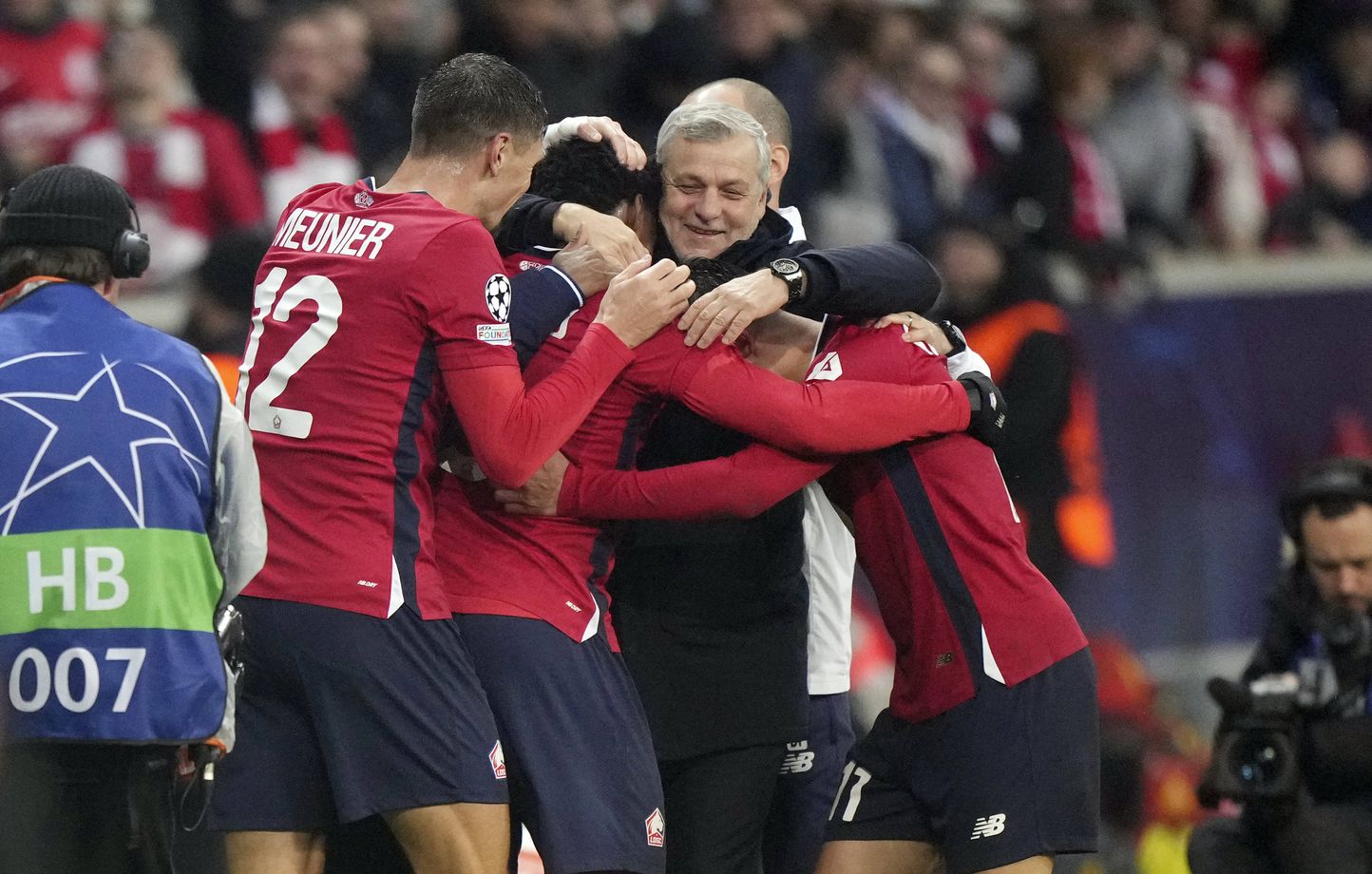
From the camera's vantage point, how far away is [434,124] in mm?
4543

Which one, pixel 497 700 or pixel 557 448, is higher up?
pixel 557 448

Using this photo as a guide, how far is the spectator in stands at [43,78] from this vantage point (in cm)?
803

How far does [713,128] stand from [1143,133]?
671 centimetres

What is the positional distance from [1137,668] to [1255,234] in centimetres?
321

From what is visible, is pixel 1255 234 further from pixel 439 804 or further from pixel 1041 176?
pixel 439 804

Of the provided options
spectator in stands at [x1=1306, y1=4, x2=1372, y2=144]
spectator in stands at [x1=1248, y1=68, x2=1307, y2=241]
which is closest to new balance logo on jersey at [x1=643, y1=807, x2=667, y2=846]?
spectator in stands at [x1=1248, y1=68, x2=1307, y2=241]

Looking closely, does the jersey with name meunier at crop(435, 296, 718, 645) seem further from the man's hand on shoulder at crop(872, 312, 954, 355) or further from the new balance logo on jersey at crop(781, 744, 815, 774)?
the new balance logo on jersey at crop(781, 744, 815, 774)

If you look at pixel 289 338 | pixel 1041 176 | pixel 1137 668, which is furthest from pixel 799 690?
pixel 1041 176

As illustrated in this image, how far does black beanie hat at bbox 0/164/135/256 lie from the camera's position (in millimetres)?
4176

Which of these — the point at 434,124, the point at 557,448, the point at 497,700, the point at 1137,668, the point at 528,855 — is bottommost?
the point at 1137,668

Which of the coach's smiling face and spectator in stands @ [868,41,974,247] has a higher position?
the coach's smiling face

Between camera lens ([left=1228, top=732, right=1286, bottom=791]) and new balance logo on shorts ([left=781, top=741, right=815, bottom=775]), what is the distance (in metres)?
1.24

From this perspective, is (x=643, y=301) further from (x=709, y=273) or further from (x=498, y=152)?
(x=498, y=152)

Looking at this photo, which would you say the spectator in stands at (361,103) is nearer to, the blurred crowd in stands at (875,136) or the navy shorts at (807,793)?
the blurred crowd in stands at (875,136)
